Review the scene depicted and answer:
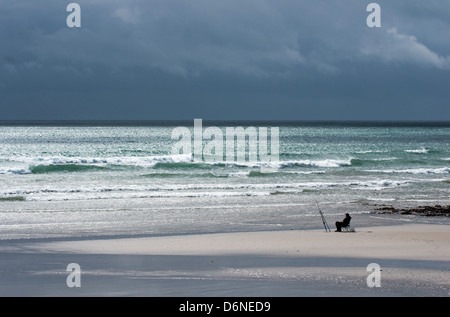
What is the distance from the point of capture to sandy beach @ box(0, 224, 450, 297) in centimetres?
862

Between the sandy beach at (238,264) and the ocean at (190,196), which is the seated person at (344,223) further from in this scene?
the ocean at (190,196)

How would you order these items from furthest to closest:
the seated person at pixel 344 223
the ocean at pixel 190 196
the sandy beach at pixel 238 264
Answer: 1. the ocean at pixel 190 196
2. the seated person at pixel 344 223
3. the sandy beach at pixel 238 264

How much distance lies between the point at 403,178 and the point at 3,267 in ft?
82.9

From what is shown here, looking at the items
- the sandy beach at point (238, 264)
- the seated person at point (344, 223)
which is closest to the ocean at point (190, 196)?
the seated person at point (344, 223)

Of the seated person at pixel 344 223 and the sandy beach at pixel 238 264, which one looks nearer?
the sandy beach at pixel 238 264

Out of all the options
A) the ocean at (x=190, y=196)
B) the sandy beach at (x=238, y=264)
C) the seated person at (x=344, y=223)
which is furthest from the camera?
the ocean at (x=190, y=196)

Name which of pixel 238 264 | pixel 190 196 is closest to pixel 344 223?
pixel 238 264

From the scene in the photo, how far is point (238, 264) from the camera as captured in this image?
34.6 feet

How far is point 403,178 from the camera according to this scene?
31609 millimetres

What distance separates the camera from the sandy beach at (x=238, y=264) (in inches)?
340

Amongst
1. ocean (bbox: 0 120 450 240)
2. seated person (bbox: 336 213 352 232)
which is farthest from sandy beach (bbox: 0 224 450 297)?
ocean (bbox: 0 120 450 240)
